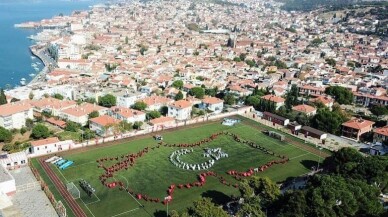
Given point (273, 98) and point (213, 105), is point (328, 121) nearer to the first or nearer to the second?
point (273, 98)

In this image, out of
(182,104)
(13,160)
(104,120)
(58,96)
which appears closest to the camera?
(13,160)

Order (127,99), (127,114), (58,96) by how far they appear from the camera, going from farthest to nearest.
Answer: (58,96)
(127,99)
(127,114)

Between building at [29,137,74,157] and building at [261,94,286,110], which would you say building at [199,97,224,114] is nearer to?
building at [261,94,286,110]

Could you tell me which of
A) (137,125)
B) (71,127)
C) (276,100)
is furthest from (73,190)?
(276,100)

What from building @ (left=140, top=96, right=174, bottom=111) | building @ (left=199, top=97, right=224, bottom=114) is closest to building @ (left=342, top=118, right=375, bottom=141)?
building @ (left=199, top=97, right=224, bottom=114)

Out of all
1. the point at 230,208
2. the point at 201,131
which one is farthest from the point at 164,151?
the point at 230,208

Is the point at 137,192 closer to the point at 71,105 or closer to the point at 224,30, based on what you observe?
the point at 71,105
